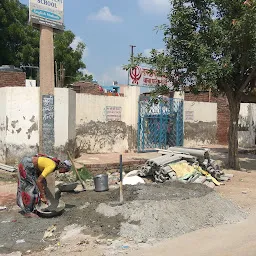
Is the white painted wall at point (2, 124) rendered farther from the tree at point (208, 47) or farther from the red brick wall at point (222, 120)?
the red brick wall at point (222, 120)

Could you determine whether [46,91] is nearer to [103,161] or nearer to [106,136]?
[103,161]

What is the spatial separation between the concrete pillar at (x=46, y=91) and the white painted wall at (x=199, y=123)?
1233 centimetres

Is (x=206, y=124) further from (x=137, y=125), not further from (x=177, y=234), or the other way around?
(x=177, y=234)

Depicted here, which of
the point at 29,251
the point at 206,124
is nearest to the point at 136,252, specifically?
the point at 29,251

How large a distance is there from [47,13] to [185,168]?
5.07m

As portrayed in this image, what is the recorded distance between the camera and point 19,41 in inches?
1064

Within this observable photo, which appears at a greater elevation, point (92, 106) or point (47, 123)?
point (92, 106)

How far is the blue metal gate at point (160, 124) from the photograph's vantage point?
1551 cm

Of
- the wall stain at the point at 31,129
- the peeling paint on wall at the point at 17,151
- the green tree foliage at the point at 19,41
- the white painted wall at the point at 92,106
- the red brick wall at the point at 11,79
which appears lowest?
the peeling paint on wall at the point at 17,151

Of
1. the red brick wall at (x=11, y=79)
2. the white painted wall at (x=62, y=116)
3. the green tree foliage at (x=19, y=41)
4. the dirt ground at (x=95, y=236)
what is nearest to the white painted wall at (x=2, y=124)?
the white painted wall at (x=62, y=116)

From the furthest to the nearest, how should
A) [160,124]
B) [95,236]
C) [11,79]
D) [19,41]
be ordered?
[19,41]
[160,124]
[11,79]
[95,236]

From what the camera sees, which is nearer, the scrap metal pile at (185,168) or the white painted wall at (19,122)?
the scrap metal pile at (185,168)

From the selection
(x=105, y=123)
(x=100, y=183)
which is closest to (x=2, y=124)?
(x=105, y=123)

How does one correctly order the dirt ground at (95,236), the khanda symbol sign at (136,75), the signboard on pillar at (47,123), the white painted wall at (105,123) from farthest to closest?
1. the khanda symbol sign at (136,75)
2. the white painted wall at (105,123)
3. the signboard on pillar at (47,123)
4. the dirt ground at (95,236)
